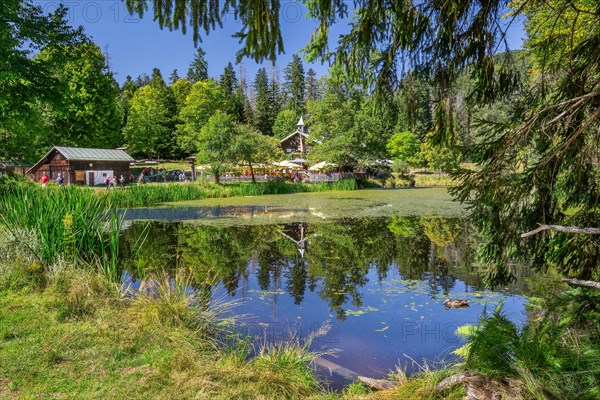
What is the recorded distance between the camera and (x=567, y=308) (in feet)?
10.5

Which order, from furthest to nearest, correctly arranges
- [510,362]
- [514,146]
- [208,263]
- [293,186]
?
[293,186] < [208,263] < [514,146] < [510,362]

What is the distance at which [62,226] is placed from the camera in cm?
654

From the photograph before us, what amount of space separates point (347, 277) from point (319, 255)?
1.94m

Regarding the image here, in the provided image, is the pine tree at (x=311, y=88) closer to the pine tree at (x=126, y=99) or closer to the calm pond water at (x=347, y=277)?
the pine tree at (x=126, y=99)

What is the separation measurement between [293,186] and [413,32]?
92.7 ft

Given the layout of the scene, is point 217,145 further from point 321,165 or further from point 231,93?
point 231,93

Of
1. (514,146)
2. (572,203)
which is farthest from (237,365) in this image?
(572,203)

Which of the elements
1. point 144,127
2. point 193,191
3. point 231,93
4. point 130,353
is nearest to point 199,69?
point 231,93

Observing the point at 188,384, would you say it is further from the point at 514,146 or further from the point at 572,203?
the point at 572,203

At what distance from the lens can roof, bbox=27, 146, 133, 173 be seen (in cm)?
2978

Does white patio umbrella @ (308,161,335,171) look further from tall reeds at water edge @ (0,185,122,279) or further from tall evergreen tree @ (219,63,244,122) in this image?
tall reeds at water edge @ (0,185,122,279)

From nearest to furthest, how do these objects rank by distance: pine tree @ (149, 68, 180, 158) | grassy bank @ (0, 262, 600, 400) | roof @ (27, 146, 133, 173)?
1. grassy bank @ (0, 262, 600, 400)
2. roof @ (27, 146, 133, 173)
3. pine tree @ (149, 68, 180, 158)

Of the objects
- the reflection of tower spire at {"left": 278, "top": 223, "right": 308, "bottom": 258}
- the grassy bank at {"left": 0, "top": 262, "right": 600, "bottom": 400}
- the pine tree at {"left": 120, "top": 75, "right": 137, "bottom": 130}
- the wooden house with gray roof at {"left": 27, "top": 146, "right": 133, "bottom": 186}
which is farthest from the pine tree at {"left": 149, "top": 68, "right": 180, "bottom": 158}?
the grassy bank at {"left": 0, "top": 262, "right": 600, "bottom": 400}

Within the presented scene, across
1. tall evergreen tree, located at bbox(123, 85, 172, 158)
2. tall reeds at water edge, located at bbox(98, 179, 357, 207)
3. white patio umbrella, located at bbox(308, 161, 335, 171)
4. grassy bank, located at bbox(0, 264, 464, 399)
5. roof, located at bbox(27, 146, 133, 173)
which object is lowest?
grassy bank, located at bbox(0, 264, 464, 399)
